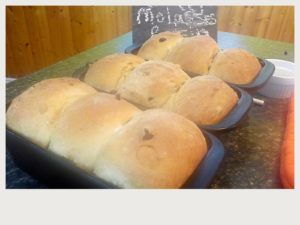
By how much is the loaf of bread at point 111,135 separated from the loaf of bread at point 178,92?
126mm

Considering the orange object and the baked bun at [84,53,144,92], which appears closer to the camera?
the orange object

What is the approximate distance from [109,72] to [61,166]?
16.7 inches

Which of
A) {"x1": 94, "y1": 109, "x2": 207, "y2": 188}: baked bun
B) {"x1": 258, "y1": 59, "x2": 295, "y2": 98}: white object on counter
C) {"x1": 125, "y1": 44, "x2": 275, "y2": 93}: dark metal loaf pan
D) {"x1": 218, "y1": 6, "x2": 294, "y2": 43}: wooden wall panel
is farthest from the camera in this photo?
{"x1": 218, "y1": 6, "x2": 294, "y2": 43}: wooden wall panel

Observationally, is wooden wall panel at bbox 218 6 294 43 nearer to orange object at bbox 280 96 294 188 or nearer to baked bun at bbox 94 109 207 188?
orange object at bbox 280 96 294 188

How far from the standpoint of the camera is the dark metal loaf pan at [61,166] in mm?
539

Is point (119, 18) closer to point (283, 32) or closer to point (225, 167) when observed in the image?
point (283, 32)

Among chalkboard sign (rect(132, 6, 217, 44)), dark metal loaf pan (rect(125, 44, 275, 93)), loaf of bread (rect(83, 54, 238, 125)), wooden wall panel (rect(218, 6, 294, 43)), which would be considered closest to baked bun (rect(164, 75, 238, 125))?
loaf of bread (rect(83, 54, 238, 125))

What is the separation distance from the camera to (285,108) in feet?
3.27

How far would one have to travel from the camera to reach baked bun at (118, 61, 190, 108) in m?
0.82

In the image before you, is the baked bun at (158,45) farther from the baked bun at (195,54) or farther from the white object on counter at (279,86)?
the white object on counter at (279,86)

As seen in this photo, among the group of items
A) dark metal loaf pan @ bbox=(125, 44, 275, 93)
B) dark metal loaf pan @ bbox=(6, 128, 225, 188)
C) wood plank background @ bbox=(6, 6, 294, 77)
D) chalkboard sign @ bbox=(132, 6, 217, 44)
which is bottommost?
wood plank background @ bbox=(6, 6, 294, 77)

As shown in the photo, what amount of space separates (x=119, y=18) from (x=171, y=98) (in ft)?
5.43

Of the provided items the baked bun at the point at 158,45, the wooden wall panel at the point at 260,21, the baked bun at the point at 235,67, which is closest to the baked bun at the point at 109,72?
the baked bun at the point at 158,45

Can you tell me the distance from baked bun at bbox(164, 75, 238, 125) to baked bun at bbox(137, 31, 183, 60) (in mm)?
289
